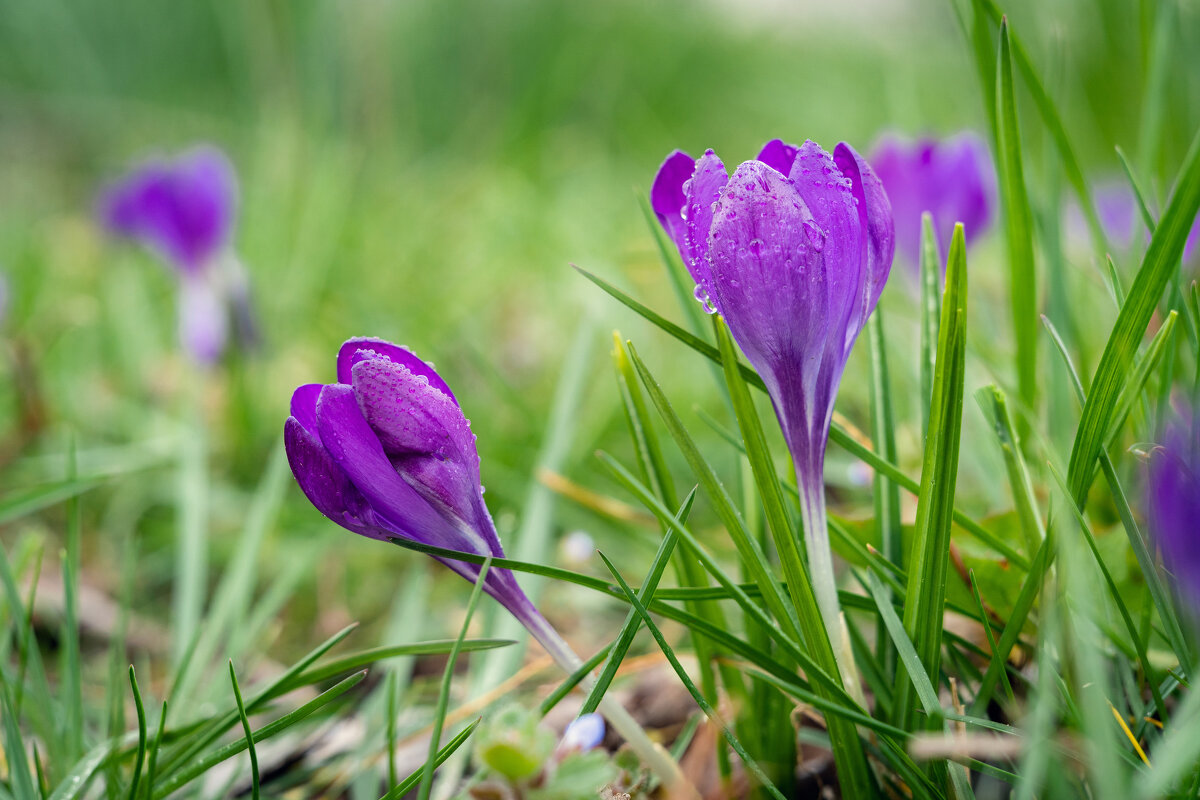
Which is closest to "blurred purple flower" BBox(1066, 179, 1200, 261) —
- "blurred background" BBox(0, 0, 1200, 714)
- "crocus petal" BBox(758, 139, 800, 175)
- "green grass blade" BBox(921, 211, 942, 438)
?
"blurred background" BBox(0, 0, 1200, 714)

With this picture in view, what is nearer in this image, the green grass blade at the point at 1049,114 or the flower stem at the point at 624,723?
the flower stem at the point at 624,723

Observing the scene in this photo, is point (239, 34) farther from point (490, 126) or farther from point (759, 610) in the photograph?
point (759, 610)

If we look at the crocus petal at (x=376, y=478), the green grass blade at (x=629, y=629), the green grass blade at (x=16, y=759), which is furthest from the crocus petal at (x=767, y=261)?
the green grass blade at (x=16, y=759)

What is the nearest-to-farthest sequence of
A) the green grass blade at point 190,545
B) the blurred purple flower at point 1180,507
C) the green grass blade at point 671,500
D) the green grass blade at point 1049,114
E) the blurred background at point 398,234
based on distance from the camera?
the blurred purple flower at point 1180,507, the green grass blade at point 671,500, the green grass blade at point 1049,114, the green grass blade at point 190,545, the blurred background at point 398,234

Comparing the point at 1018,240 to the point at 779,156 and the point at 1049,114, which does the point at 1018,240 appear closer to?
the point at 1049,114

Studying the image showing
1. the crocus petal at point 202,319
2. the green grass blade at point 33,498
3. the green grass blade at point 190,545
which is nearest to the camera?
the green grass blade at point 33,498

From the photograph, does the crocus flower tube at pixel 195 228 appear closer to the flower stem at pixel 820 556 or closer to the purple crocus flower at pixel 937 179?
the purple crocus flower at pixel 937 179

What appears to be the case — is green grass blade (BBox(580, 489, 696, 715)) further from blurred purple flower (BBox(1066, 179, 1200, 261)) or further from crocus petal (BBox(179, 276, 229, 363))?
blurred purple flower (BBox(1066, 179, 1200, 261))

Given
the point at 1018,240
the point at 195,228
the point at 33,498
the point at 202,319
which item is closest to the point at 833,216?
the point at 1018,240
